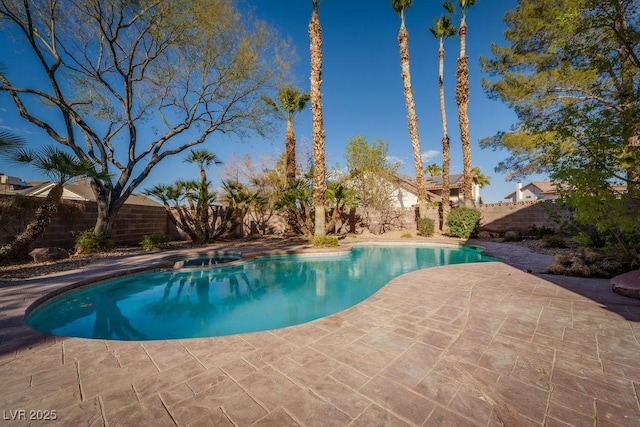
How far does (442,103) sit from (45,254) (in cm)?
2230

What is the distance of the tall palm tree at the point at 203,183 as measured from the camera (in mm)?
14117

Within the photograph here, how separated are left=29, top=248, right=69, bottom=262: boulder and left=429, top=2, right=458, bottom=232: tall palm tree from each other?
19373 mm

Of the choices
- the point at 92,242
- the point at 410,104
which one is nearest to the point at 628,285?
the point at 410,104

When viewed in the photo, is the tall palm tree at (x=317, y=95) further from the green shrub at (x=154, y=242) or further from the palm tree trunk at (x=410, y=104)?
the green shrub at (x=154, y=242)

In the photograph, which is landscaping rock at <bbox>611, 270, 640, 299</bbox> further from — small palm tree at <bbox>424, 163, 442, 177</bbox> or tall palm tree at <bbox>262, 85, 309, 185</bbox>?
small palm tree at <bbox>424, 163, 442, 177</bbox>

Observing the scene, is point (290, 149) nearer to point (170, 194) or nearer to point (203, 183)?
point (203, 183)

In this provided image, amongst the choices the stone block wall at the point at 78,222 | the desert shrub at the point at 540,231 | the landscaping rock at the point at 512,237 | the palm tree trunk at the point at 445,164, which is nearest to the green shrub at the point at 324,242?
the palm tree trunk at the point at 445,164

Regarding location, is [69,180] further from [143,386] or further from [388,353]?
[388,353]

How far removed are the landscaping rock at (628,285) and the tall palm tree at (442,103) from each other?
12452 millimetres

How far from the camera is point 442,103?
698 inches

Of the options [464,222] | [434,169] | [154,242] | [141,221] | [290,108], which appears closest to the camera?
[154,242]

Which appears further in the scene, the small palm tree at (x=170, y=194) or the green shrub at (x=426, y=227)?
the green shrub at (x=426, y=227)

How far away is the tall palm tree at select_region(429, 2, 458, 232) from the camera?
17.0 meters

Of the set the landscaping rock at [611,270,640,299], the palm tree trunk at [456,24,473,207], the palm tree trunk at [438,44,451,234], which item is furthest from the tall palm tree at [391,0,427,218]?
the landscaping rock at [611,270,640,299]
